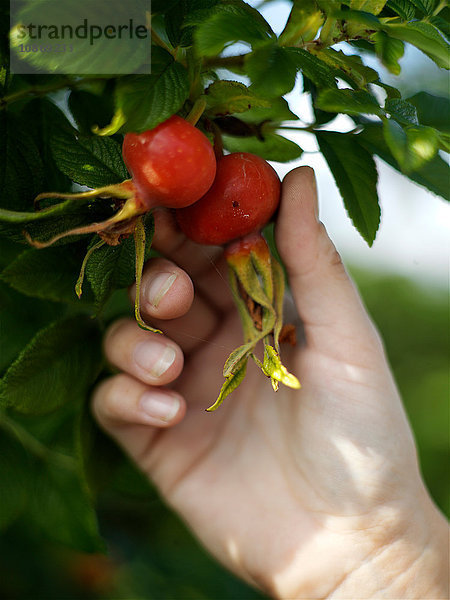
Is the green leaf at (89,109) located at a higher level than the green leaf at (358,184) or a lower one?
lower

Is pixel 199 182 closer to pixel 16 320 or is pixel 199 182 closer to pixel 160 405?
pixel 16 320

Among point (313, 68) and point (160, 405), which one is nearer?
point (313, 68)

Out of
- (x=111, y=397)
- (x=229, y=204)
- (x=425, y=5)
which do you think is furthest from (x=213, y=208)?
(x=111, y=397)

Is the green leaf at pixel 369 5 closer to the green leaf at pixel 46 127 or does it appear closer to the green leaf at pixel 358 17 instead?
the green leaf at pixel 358 17

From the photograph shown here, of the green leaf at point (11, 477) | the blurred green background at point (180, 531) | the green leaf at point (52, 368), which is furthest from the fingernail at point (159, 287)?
the blurred green background at point (180, 531)

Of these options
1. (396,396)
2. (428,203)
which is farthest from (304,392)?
(428,203)

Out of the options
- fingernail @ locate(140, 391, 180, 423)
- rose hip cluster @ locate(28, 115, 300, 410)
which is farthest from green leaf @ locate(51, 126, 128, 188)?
fingernail @ locate(140, 391, 180, 423)
